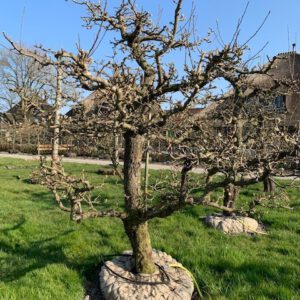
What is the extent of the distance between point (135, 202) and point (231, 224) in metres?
3.09

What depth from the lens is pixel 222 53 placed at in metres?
3.33

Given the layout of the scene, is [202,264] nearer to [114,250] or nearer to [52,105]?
[114,250]

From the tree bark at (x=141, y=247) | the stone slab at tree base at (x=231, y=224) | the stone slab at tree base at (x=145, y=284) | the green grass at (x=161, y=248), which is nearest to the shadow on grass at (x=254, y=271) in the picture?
the green grass at (x=161, y=248)

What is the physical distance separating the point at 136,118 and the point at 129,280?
183cm

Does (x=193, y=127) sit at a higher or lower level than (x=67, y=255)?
higher

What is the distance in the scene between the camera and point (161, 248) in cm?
564

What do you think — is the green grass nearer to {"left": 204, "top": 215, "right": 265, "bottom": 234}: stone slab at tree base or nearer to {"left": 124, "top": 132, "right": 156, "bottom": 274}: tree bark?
{"left": 204, "top": 215, "right": 265, "bottom": 234}: stone slab at tree base

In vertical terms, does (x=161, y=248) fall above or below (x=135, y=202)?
below

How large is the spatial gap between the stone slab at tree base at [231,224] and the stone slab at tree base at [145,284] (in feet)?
7.43

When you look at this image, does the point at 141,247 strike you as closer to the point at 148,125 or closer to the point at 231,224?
the point at 148,125

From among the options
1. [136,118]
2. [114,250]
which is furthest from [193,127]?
[114,250]

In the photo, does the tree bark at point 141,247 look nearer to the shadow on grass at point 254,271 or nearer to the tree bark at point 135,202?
the tree bark at point 135,202

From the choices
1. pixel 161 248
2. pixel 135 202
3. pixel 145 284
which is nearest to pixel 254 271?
pixel 161 248

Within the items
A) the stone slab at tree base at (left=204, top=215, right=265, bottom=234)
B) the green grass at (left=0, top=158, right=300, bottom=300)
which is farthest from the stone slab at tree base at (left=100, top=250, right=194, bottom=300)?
the stone slab at tree base at (left=204, top=215, right=265, bottom=234)
